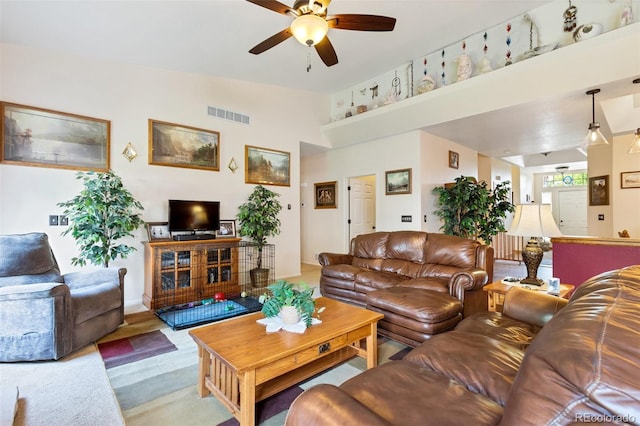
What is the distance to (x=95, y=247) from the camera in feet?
10.4

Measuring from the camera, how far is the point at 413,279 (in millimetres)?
3127

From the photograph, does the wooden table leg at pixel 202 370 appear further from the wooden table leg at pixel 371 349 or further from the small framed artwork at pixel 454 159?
the small framed artwork at pixel 454 159

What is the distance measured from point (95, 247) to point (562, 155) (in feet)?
35.9

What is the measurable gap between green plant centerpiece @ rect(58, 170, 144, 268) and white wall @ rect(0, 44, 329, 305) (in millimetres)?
377

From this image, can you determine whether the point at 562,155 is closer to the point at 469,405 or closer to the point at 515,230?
the point at 515,230

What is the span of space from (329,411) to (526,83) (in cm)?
434

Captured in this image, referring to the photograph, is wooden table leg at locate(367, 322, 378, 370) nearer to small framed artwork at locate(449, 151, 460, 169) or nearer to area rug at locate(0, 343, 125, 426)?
area rug at locate(0, 343, 125, 426)

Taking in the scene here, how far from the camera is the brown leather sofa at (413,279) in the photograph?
7.86ft

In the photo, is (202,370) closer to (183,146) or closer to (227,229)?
(227,229)

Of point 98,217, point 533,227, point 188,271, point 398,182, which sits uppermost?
point 398,182

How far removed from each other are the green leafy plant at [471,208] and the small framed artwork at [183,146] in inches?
156

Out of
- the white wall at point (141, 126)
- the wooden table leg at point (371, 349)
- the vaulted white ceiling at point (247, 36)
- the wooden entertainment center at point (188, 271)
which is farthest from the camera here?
the wooden entertainment center at point (188, 271)

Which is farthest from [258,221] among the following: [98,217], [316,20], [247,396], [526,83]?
[526,83]

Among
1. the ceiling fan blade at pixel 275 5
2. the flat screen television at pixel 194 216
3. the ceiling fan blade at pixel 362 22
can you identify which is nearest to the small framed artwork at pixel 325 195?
the flat screen television at pixel 194 216
